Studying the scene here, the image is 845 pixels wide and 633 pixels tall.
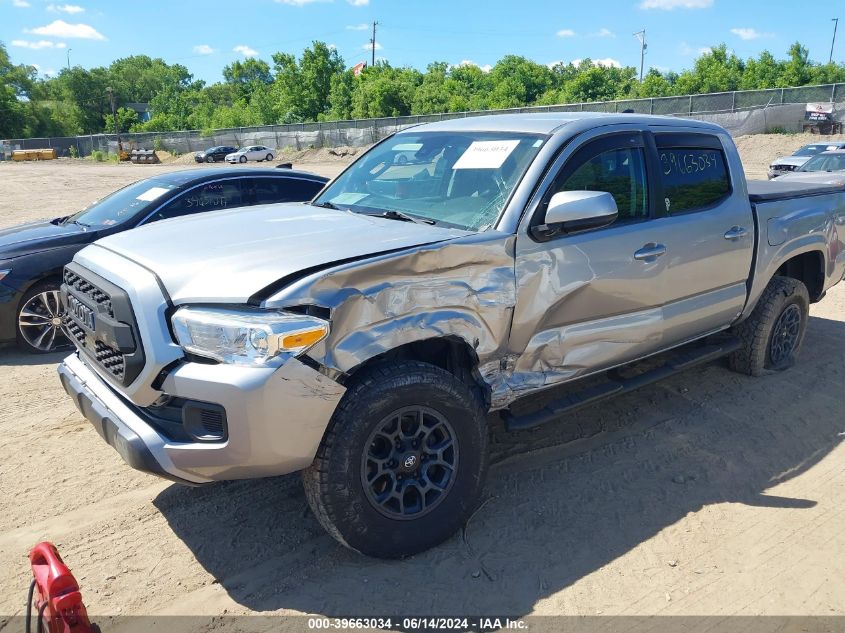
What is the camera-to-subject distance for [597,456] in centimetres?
413

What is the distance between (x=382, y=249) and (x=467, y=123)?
Answer: 164cm

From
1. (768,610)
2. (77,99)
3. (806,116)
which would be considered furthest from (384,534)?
(77,99)

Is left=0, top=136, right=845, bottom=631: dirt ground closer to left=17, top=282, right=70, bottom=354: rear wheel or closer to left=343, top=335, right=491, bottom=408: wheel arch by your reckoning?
left=343, top=335, right=491, bottom=408: wheel arch

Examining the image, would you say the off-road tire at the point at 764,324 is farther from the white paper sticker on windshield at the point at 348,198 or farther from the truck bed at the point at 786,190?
the white paper sticker on windshield at the point at 348,198

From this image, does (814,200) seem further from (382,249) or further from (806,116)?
(806,116)

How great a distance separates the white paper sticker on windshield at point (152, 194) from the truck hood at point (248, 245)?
2846 mm

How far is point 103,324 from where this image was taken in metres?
2.96

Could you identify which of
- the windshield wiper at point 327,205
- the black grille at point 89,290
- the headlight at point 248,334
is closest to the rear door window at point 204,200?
the windshield wiper at point 327,205

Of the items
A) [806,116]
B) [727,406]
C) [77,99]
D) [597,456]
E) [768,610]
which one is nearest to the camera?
[768,610]

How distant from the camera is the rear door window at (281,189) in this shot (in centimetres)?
702

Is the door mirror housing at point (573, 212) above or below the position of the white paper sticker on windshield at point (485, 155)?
below

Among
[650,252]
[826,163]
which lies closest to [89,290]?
[650,252]

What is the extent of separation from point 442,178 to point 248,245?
51.3 inches

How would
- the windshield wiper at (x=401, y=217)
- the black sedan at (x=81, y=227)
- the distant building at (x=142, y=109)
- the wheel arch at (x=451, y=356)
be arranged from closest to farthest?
the wheel arch at (x=451, y=356) < the windshield wiper at (x=401, y=217) < the black sedan at (x=81, y=227) < the distant building at (x=142, y=109)
